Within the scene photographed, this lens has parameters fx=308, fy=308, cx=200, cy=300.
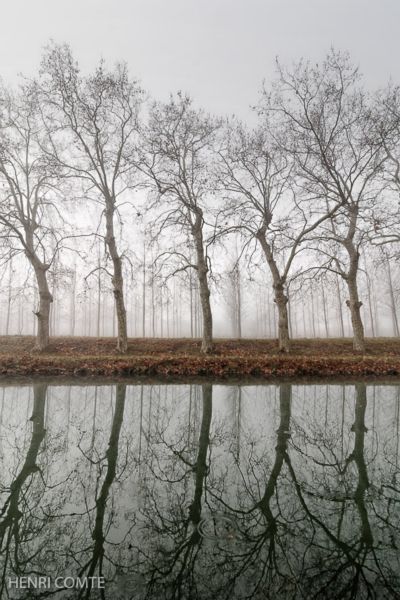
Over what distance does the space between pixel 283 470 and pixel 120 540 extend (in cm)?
195

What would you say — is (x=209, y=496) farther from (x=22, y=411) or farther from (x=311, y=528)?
(x=22, y=411)

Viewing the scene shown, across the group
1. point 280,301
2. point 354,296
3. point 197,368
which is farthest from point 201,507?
point 354,296

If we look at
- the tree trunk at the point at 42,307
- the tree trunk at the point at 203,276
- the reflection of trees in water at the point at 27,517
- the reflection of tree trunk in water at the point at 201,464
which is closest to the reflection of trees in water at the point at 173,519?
the reflection of tree trunk in water at the point at 201,464

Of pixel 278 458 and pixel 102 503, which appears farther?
pixel 278 458

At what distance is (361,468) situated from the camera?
3562 mm

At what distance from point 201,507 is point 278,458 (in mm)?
1454

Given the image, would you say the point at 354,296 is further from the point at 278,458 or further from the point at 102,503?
the point at 102,503

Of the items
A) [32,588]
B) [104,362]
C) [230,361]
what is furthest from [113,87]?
[32,588]

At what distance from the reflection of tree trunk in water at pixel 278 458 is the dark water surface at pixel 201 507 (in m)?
0.02

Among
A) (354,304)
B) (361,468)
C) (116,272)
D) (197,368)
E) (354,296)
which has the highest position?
(116,272)

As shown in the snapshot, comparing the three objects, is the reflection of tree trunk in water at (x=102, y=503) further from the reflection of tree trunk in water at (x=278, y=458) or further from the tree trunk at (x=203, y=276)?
the tree trunk at (x=203, y=276)

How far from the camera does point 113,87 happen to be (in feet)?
53.0

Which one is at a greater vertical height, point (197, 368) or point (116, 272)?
point (116, 272)

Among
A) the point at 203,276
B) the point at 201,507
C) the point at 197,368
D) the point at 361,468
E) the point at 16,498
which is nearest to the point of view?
the point at 201,507
